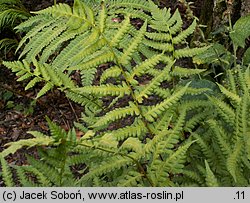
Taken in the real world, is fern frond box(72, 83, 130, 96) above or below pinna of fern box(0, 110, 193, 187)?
above

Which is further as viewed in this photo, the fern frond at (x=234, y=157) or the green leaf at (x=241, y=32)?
the green leaf at (x=241, y=32)

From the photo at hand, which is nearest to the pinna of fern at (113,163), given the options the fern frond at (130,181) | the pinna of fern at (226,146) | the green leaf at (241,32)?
the fern frond at (130,181)

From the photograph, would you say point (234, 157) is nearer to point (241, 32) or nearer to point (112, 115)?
point (112, 115)

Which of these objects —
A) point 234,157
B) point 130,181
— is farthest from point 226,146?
point 130,181

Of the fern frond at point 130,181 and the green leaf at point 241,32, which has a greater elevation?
the green leaf at point 241,32

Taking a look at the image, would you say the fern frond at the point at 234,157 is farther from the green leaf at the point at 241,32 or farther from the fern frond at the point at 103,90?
the green leaf at the point at 241,32

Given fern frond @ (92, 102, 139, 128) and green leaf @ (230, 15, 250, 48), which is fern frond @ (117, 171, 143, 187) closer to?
fern frond @ (92, 102, 139, 128)

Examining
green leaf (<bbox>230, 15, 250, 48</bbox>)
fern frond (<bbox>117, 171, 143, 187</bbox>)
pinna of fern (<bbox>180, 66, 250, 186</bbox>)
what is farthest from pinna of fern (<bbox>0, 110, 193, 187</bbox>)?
green leaf (<bbox>230, 15, 250, 48</bbox>)

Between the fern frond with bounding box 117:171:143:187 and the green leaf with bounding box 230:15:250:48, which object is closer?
the fern frond with bounding box 117:171:143:187

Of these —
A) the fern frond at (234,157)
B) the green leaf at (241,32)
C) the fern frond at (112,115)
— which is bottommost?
the fern frond at (234,157)

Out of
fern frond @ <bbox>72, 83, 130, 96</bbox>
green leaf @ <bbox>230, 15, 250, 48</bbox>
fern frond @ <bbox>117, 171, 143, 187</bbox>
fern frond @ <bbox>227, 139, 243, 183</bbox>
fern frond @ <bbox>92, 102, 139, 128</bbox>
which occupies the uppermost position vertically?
green leaf @ <bbox>230, 15, 250, 48</bbox>

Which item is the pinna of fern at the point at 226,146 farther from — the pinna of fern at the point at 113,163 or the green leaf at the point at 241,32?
the green leaf at the point at 241,32
